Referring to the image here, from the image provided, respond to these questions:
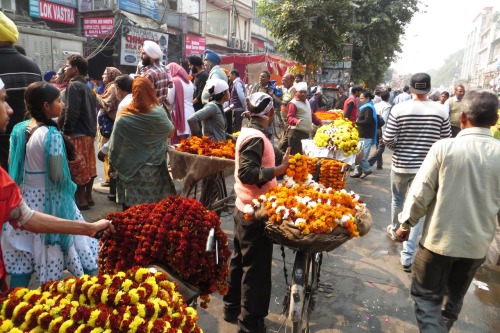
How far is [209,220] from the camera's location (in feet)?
7.51

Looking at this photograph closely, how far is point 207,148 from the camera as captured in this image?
4562mm

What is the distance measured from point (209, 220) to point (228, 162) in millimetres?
2019

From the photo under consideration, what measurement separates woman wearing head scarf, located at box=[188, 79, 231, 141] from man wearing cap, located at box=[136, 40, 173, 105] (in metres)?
0.93

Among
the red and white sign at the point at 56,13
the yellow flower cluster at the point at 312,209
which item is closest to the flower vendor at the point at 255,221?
the yellow flower cluster at the point at 312,209

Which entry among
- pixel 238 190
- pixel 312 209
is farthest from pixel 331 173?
pixel 312 209

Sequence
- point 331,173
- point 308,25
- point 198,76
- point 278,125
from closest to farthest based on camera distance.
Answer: point 331,173 → point 198,76 → point 278,125 → point 308,25

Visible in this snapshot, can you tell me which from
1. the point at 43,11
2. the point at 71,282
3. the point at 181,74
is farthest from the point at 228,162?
the point at 43,11

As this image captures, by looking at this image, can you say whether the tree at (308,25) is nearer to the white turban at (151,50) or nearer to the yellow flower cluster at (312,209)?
the white turban at (151,50)

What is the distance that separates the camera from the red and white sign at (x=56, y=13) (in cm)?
1777

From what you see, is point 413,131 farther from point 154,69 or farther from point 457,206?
point 154,69

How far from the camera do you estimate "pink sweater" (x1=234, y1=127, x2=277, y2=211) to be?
119 inches

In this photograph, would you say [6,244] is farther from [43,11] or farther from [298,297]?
[43,11]

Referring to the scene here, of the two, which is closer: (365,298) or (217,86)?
(365,298)

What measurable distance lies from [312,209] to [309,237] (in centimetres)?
24
